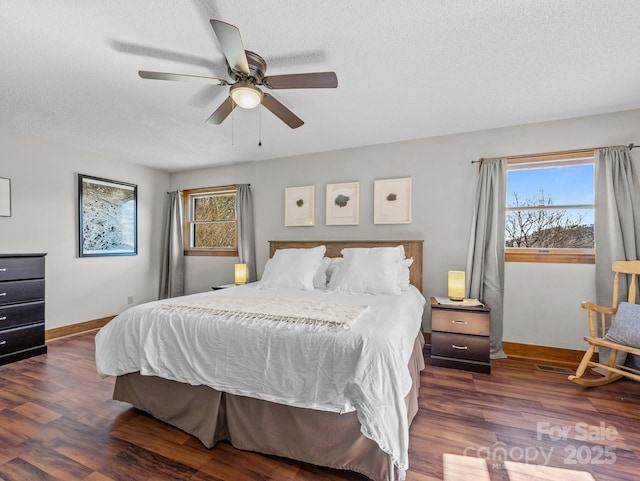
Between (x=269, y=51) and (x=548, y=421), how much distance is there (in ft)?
10.2

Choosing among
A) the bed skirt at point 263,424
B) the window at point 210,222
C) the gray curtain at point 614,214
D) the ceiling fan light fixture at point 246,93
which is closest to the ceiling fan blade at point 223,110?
the ceiling fan light fixture at point 246,93

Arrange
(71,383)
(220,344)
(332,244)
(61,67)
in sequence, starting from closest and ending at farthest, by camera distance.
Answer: (220,344) → (61,67) → (71,383) → (332,244)

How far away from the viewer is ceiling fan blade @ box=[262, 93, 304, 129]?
2.09m

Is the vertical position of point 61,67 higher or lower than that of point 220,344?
higher

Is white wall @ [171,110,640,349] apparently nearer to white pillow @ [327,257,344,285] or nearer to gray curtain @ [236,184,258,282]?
gray curtain @ [236,184,258,282]

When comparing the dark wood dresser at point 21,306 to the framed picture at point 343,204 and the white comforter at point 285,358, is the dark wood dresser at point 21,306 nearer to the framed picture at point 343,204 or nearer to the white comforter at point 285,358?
the white comforter at point 285,358

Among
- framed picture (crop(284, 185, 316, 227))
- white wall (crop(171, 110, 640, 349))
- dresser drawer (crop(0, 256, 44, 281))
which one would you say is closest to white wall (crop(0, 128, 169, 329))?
dresser drawer (crop(0, 256, 44, 281))

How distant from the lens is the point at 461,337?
283 cm

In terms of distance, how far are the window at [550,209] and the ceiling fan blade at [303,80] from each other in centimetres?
246

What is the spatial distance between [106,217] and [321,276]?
3.34 metres

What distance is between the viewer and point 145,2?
1.57 m

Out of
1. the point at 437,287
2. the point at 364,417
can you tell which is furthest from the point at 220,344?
the point at 437,287

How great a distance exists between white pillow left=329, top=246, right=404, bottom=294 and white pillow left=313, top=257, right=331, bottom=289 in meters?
0.12

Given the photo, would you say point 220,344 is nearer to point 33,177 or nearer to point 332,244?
point 332,244
